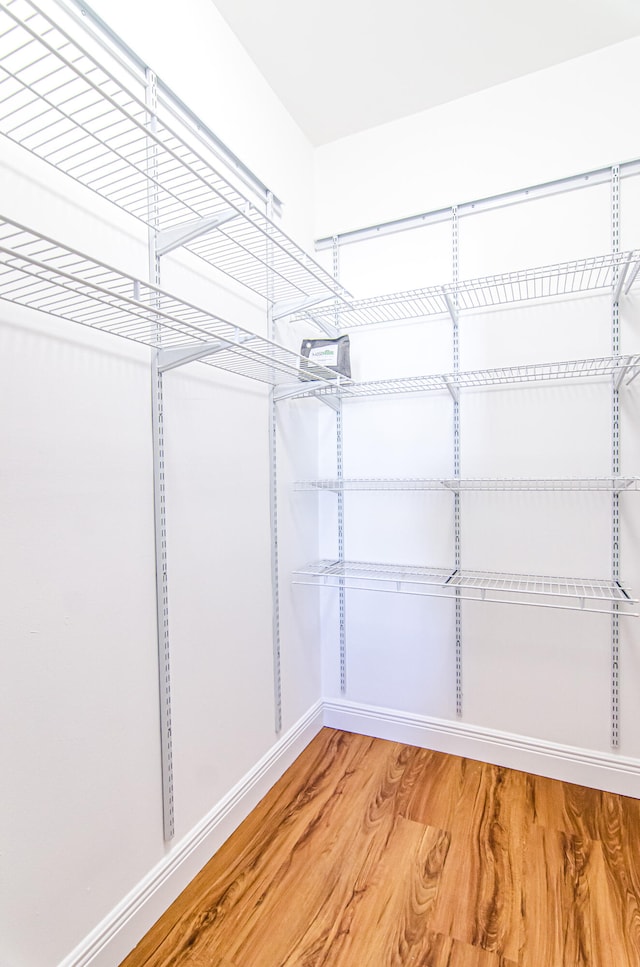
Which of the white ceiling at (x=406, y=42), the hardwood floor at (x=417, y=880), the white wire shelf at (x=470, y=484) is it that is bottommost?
the hardwood floor at (x=417, y=880)

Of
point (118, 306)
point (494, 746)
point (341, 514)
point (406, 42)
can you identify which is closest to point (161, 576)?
point (118, 306)

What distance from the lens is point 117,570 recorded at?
116 cm

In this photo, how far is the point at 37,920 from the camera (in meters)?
0.96

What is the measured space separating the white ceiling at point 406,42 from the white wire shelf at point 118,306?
3.25 ft

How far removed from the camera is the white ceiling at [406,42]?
1498mm

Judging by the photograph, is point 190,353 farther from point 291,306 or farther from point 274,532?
point 274,532

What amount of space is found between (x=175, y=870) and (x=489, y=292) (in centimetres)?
203

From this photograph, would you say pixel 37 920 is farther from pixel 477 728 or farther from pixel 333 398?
Answer: pixel 333 398

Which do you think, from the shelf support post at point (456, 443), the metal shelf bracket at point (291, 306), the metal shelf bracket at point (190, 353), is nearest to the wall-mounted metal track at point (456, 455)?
the shelf support post at point (456, 443)

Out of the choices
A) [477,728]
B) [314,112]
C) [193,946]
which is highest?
[314,112]

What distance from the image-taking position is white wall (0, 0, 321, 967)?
95 cm

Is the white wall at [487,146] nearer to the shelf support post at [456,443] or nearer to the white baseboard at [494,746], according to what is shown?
the shelf support post at [456,443]

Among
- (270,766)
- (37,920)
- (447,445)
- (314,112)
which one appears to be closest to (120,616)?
(37,920)

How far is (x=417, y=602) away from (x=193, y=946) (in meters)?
1.23
